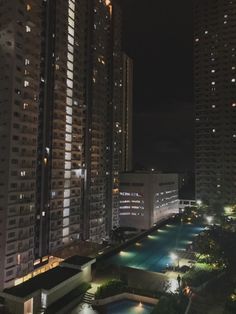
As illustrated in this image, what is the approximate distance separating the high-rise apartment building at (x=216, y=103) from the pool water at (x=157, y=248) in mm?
29148

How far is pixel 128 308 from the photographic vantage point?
3162 centimetres

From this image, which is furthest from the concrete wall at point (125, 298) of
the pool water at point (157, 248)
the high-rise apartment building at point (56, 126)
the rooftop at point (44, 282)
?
the high-rise apartment building at point (56, 126)

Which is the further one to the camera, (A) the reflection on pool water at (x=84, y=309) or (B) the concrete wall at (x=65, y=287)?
(A) the reflection on pool water at (x=84, y=309)

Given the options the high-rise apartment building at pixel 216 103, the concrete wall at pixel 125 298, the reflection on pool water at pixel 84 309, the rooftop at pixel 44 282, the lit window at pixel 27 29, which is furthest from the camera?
the high-rise apartment building at pixel 216 103

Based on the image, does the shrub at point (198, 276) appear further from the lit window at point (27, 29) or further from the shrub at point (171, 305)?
the lit window at point (27, 29)

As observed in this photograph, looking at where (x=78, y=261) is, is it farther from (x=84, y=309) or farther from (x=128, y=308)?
(x=128, y=308)

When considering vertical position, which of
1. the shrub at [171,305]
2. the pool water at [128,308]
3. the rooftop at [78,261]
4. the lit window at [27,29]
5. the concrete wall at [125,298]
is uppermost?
the lit window at [27,29]

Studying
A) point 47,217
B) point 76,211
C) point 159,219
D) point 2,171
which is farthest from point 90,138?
point 159,219

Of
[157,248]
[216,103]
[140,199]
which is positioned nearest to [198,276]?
[157,248]

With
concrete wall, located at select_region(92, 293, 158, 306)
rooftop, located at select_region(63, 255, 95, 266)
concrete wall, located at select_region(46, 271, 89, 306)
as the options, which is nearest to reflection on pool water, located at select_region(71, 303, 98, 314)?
concrete wall, located at select_region(92, 293, 158, 306)

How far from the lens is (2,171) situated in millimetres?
46531

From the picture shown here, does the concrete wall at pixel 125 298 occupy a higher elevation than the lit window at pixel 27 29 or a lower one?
lower

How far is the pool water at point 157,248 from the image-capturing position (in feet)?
143

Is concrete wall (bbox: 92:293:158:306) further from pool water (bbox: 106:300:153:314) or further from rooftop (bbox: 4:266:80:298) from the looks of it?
rooftop (bbox: 4:266:80:298)
